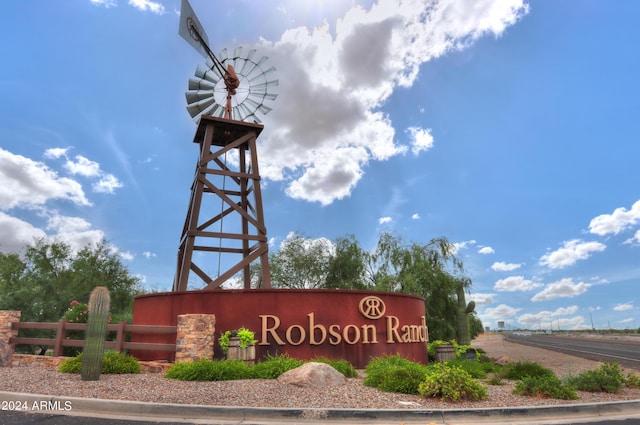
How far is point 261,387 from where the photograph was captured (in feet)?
30.9

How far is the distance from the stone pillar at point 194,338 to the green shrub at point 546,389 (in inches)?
335

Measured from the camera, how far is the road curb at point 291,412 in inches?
294

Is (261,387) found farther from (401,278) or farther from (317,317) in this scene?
(401,278)

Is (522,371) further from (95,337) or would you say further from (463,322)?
(95,337)

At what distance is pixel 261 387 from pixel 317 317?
442 cm

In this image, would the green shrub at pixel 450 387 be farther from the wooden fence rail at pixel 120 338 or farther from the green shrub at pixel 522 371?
the wooden fence rail at pixel 120 338

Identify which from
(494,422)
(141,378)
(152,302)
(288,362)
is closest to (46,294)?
(152,302)

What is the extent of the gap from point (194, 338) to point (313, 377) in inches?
170

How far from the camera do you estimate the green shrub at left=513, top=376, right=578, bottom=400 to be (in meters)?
9.42

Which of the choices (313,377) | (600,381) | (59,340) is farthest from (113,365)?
(600,381)

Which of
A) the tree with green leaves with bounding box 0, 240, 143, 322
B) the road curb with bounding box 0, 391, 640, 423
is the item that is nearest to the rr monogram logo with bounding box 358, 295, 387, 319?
the road curb with bounding box 0, 391, 640, 423

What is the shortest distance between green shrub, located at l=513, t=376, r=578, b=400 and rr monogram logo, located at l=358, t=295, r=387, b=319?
17.3 ft

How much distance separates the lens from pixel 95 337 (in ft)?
36.1

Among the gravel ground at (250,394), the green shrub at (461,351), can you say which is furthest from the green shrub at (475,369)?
the gravel ground at (250,394)
